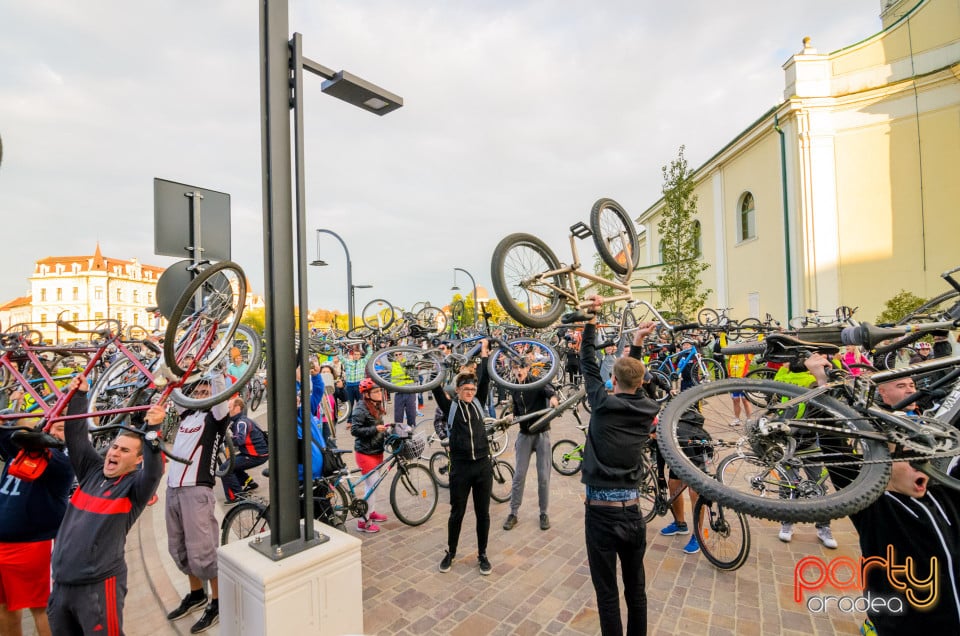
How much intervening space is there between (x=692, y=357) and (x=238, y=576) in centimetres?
980

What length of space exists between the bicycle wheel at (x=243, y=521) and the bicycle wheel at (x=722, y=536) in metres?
4.55

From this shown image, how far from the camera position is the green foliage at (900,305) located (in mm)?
Result: 15694

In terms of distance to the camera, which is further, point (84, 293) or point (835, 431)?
point (84, 293)

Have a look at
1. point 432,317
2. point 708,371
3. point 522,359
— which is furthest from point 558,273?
point 432,317

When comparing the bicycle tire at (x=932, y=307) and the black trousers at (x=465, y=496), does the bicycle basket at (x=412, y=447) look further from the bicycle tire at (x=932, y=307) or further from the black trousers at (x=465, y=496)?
the bicycle tire at (x=932, y=307)

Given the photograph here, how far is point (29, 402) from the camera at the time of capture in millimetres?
4758

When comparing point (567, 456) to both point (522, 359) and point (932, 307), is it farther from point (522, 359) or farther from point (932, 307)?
point (932, 307)

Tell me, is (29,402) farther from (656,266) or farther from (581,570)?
(656,266)

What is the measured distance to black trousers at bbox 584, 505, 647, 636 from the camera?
10.1 ft

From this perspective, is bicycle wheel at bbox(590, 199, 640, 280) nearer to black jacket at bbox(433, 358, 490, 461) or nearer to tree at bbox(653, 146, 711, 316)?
black jacket at bbox(433, 358, 490, 461)

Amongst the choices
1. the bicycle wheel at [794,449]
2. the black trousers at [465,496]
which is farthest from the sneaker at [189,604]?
the bicycle wheel at [794,449]

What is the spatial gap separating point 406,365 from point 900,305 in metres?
18.7

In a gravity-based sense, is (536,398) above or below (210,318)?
below

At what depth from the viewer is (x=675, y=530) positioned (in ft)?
17.4
